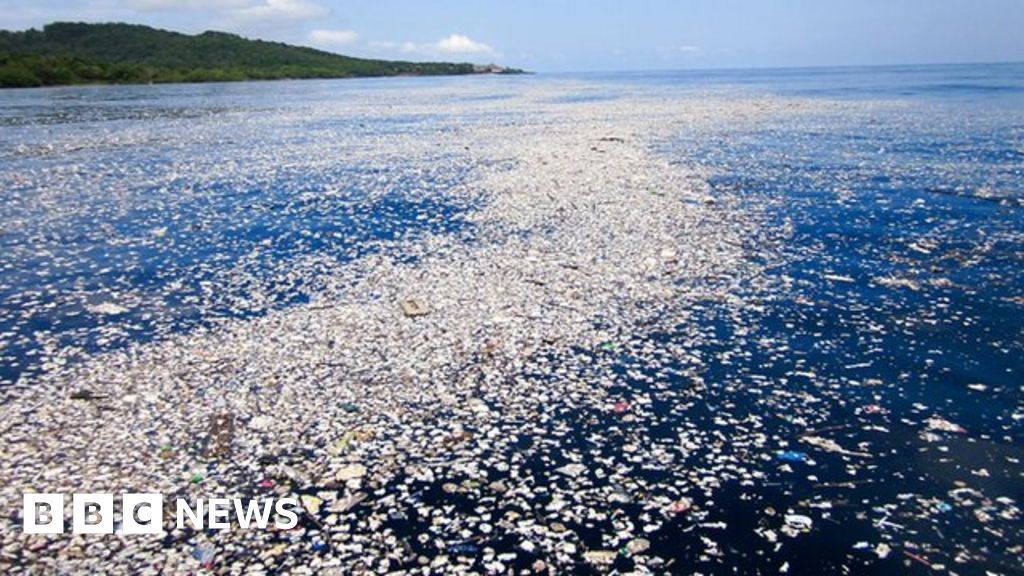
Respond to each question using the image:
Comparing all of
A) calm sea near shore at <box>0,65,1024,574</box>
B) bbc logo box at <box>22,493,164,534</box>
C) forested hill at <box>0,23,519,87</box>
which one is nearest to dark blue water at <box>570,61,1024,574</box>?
calm sea near shore at <box>0,65,1024,574</box>

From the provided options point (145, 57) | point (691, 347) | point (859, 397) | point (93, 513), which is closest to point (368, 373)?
point (93, 513)

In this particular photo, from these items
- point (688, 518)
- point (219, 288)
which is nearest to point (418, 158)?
point (219, 288)

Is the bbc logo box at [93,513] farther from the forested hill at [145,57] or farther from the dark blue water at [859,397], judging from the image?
the forested hill at [145,57]

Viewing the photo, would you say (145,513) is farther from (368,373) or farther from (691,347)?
(691,347)

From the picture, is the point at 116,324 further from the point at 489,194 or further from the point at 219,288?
the point at 489,194

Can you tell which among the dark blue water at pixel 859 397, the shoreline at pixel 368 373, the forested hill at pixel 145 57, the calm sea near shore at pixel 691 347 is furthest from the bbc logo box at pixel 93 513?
the forested hill at pixel 145 57

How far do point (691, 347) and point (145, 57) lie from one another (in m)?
171

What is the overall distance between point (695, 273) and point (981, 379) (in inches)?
156

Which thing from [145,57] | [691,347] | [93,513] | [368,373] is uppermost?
[145,57]

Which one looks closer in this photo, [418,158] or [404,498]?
[404,498]

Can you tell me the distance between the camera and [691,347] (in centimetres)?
728

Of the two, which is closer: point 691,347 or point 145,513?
point 145,513

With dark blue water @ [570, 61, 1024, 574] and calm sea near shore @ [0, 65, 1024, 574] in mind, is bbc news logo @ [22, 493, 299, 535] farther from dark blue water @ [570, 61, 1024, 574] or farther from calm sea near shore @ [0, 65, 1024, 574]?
dark blue water @ [570, 61, 1024, 574]

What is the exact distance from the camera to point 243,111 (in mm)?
48312
